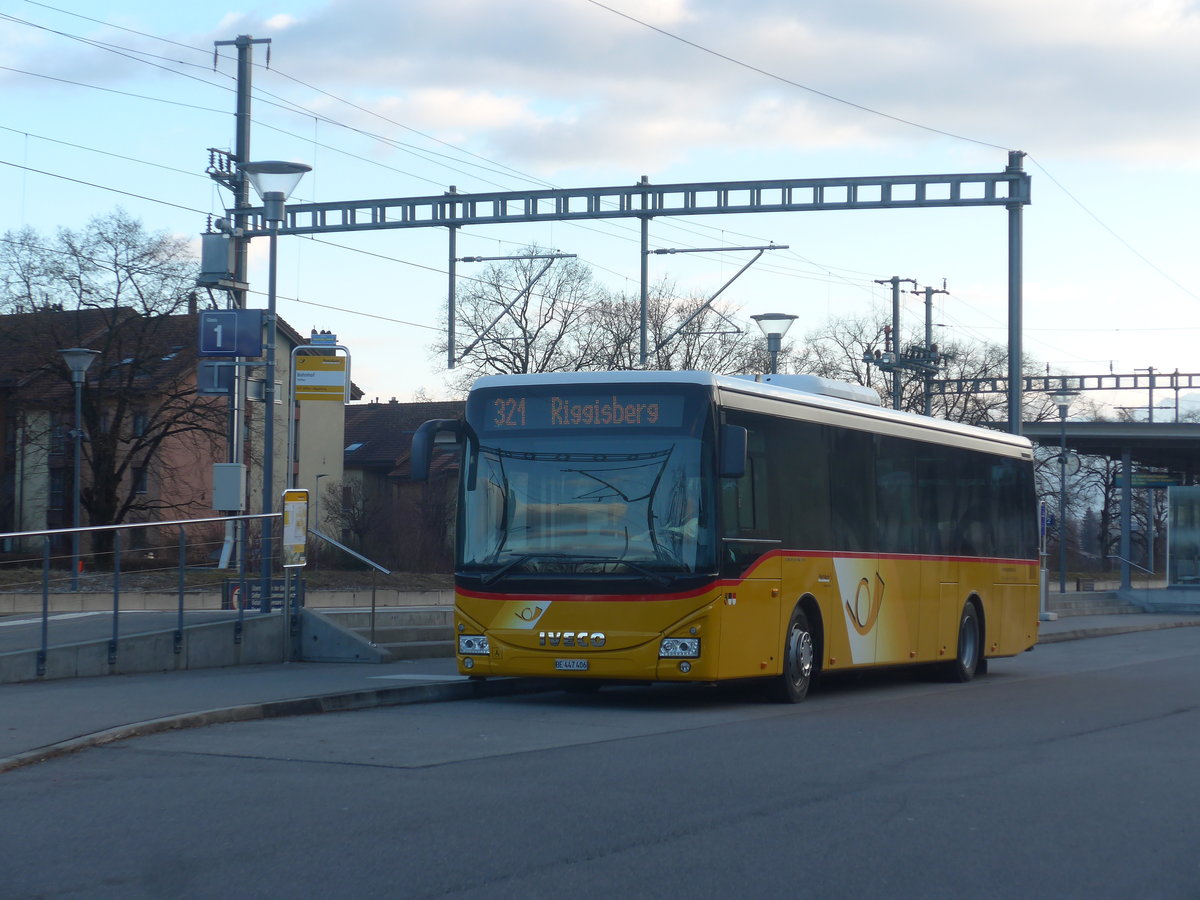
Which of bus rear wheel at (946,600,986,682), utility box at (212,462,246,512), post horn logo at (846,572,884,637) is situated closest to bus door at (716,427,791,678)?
post horn logo at (846,572,884,637)

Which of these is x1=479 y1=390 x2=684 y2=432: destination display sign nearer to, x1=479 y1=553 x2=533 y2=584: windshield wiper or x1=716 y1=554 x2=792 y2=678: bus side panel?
x1=479 y1=553 x2=533 y2=584: windshield wiper

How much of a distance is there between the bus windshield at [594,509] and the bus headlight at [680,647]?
0.54 metres

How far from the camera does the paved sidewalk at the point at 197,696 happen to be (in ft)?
35.5

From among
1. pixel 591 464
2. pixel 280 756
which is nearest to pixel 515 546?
pixel 591 464

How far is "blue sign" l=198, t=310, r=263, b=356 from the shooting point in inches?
816

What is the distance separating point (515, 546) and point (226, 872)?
7.36 meters

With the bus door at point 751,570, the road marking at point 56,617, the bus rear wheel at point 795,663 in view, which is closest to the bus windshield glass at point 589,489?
the bus door at point 751,570

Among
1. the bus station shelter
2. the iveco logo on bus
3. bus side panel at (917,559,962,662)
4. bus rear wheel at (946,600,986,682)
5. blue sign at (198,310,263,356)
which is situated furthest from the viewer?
the bus station shelter

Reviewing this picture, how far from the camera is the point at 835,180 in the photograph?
971 inches

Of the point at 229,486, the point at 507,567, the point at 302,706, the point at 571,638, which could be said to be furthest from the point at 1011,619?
the point at 229,486

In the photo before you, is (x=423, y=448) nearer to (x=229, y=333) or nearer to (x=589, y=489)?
(x=589, y=489)

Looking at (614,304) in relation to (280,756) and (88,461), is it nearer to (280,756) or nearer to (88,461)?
(88,461)

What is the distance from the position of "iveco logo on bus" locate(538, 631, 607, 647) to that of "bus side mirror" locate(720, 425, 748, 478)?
1.81 meters

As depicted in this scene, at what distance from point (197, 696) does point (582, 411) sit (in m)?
4.19
